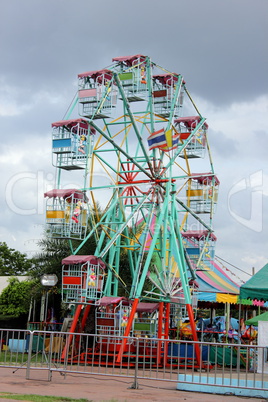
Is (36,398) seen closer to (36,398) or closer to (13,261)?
(36,398)

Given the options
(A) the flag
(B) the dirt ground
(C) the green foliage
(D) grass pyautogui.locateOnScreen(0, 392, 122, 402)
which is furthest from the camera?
(C) the green foliage

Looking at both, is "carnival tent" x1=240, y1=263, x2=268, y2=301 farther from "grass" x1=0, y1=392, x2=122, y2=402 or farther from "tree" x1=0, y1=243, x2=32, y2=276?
"tree" x1=0, y1=243, x2=32, y2=276

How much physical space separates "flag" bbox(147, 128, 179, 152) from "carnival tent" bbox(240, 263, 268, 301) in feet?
21.5

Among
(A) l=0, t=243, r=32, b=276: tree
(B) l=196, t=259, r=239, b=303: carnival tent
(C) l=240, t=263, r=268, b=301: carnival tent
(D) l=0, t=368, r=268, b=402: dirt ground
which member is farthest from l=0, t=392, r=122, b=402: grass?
(A) l=0, t=243, r=32, b=276: tree

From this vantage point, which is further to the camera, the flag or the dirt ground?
the flag

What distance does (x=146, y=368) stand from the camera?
50.6ft

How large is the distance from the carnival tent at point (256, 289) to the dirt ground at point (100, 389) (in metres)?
3.62

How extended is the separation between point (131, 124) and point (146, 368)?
1159cm

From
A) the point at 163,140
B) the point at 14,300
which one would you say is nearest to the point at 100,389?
the point at 163,140

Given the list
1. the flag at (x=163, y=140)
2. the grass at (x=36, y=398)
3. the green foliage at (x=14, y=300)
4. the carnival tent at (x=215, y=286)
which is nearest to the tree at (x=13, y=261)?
the green foliage at (x=14, y=300)

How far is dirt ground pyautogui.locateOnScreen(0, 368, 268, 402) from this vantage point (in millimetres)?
12594

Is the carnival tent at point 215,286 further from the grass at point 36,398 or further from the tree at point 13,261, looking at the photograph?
the tree at point 13,261

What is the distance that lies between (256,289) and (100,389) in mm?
5684

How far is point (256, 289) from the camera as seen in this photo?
17422 millimetres
